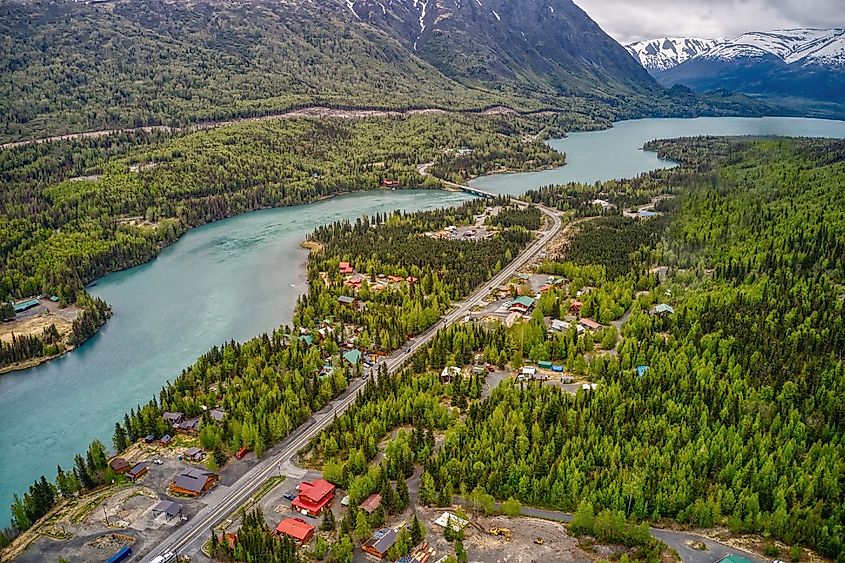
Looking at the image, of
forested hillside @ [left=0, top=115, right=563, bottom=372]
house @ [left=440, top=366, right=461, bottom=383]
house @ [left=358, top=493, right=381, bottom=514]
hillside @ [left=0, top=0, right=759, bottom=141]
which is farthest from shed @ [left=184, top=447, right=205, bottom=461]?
hillside @ [left=0, top=0, right=759, bottom=141]

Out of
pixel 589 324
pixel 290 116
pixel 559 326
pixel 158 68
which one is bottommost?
pixel 589 324

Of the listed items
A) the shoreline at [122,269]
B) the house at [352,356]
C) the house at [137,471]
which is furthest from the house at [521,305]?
the shoreline at [122,269]

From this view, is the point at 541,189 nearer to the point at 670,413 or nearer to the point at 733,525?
the point at 670,413

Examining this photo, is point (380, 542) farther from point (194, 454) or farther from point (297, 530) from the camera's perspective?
point (194, 454)

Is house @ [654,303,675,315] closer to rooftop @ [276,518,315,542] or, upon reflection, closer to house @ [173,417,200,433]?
rooftop @ [276,518,315,542]

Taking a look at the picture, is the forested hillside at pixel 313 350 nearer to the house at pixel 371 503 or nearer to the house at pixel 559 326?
Result: the house at pixel 371 503

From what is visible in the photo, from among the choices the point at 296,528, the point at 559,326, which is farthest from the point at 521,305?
the point at 296,528
